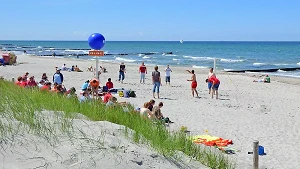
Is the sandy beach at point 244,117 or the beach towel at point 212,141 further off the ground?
the beach towel at point 212,141

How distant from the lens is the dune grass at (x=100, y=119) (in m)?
4.44

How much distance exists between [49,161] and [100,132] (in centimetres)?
101

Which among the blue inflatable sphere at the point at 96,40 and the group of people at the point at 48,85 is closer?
the group of people at the point at 48,85

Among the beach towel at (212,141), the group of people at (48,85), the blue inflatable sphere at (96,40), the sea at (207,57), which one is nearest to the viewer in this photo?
the beach towel at (212,141)

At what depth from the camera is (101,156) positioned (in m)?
4.12

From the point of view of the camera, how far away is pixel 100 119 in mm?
5570

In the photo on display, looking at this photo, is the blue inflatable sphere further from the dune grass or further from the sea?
the sea

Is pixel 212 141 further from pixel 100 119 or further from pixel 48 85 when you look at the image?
pixel 48 85

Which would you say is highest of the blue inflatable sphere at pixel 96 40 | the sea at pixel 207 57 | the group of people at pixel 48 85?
the blue inflatable sphere at pixel 96 40

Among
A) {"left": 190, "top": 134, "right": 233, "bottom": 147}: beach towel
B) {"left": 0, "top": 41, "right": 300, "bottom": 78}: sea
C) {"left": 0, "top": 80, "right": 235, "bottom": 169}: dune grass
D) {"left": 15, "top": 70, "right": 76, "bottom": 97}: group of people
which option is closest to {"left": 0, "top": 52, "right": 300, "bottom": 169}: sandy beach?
{"left": 190, "top": 134, "right": 233, "bottom": 147}: beach towel

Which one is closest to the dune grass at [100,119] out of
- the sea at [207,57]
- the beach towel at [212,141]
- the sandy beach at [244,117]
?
the sandy beach at [244,117]

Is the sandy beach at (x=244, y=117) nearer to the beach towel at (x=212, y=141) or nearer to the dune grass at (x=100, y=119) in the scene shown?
the beach towel at (x=212, y=141)

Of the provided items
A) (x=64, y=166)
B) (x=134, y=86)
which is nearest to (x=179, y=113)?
(x=134, y=86)

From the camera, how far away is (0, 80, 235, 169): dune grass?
14.6 feet
